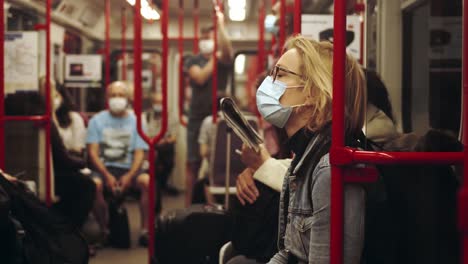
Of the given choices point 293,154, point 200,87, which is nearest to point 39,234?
point 293,154

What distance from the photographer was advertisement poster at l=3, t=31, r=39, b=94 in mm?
4137

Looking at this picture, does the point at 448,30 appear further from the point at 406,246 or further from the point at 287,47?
the point at 406,246

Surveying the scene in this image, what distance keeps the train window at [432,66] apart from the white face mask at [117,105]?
3531mm

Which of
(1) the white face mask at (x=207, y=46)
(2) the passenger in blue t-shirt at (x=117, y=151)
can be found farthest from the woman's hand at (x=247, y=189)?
(1) the white face mask at (x=207, y=46)

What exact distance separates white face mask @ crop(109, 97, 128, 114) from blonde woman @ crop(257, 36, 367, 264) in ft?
13.0

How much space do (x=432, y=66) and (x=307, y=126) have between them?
0.75m

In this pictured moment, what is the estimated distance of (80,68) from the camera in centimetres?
670

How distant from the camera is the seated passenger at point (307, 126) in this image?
67.2 inches

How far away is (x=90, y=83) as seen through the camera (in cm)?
674

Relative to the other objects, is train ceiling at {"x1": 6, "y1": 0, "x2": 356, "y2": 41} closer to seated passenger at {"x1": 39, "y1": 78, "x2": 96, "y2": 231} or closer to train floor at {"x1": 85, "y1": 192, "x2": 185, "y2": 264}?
seated passenger at {"x1": 39, "y1": 78, "x2": 96, "y2": 231}

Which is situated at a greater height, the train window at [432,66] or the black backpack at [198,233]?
the train window at [432,66]

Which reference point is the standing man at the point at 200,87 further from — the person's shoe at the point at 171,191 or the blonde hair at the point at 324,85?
the blonde hair at the point at 324,85

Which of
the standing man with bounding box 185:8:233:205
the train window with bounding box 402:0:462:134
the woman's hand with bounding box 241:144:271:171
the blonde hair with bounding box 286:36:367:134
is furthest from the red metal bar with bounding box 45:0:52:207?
the blonde hair with bounding box 286:36:367:134

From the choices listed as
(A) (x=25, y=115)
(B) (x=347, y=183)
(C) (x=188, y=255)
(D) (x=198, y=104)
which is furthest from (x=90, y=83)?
(B) (x=347, y=183)
